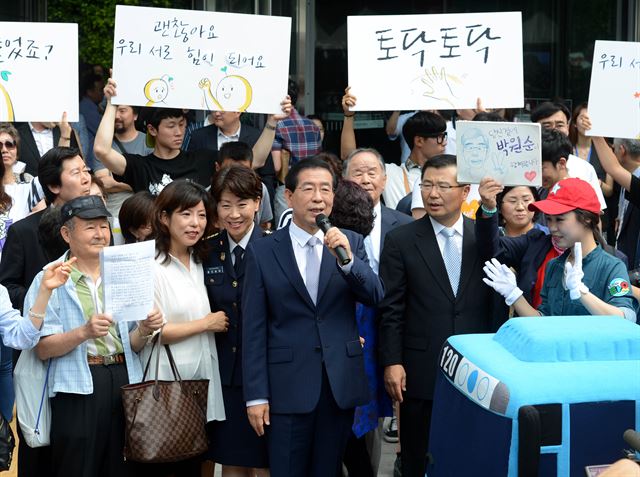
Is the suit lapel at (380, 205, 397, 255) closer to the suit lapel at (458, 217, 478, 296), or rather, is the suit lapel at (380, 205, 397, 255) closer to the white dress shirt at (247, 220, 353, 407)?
the suit lapel at (458, 217, 478, 296)

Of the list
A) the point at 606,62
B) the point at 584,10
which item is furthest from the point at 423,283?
the point at 584,10

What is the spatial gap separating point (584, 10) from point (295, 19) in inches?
132

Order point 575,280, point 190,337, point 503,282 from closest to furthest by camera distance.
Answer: point 575,280 → point 503,282 → point 190,337

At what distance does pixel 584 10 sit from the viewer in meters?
12.6

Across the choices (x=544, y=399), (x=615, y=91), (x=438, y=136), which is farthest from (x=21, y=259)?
(x=615, y=91)

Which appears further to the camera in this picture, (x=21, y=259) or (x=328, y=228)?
(x=21, y=259)

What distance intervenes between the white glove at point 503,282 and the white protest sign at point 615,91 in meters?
2.25

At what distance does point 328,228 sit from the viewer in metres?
4.91

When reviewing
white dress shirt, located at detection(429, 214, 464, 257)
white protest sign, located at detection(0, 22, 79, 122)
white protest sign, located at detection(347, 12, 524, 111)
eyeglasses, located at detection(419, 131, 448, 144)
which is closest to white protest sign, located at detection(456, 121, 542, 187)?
white dress shirt, located at detection(429, 214, 464, 257)

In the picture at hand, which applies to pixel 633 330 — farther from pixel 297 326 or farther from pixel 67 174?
pixel 67 174

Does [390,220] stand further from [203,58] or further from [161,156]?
[203,58]

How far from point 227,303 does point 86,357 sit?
2.59 ft

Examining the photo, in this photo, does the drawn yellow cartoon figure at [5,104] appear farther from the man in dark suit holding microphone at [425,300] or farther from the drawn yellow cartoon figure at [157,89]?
the man in dark suit holding microphone at [425,300]

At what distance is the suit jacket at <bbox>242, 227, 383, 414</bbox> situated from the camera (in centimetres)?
514
